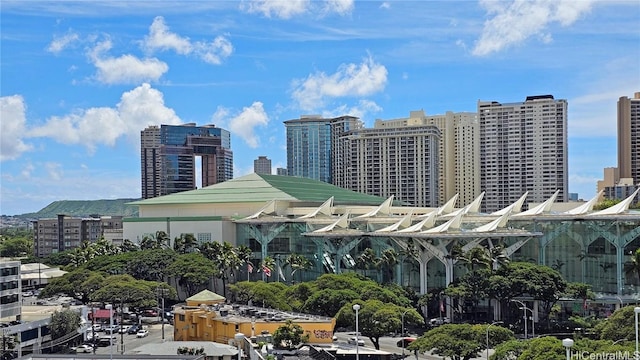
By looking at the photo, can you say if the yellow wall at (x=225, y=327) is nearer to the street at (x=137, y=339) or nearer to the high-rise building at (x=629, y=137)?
the street at (x=137, y=339)

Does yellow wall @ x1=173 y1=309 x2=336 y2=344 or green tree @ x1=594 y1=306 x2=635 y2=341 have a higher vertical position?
green tree @ x1=594 y1=306 x2=635 y2=341

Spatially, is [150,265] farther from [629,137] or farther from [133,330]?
[629,137]

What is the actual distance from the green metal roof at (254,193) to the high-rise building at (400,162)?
35.8 meters

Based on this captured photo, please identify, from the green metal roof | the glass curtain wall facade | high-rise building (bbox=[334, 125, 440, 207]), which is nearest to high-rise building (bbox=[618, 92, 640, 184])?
high-rise building (bbox=[334, 125, 440, 207])

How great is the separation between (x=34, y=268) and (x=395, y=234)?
62.6 metres

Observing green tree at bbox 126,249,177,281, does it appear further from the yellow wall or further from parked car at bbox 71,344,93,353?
the yellow wall

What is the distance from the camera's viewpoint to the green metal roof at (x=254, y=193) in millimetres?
119625

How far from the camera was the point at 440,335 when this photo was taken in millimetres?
54406

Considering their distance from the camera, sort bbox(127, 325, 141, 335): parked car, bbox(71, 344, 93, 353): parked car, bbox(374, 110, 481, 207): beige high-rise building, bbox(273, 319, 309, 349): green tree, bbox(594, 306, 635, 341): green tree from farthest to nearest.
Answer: bbox(374, 110, 481, 207): beige high-rise building, bbox(127, 325, 141, 335): parked car, bbox(71, 344, 93, 353): parked car, bbox(273, 319, 309, 349): green tree, bbox(594, 306, 635, 341): green tree

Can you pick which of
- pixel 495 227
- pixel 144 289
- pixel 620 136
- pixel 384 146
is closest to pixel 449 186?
pixel 384 146

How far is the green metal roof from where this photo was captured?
120 m

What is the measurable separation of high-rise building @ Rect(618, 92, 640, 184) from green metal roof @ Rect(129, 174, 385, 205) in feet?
242

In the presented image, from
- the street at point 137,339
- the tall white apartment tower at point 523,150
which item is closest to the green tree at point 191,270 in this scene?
the street at point 137,339

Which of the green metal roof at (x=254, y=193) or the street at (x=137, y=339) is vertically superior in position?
the green metal roof at (x=254, y=193)
